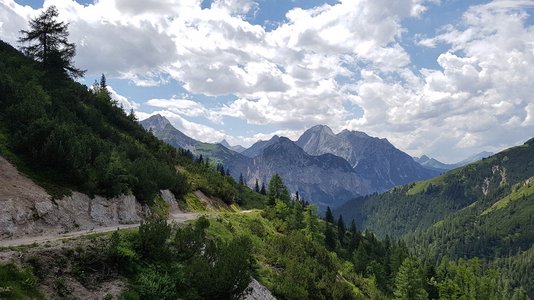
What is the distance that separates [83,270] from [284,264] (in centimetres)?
1955

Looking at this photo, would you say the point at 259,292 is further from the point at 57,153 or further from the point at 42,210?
the point at 57,153

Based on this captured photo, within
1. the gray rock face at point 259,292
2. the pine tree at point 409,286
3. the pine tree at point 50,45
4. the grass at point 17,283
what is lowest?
the pine tree at point 409,286

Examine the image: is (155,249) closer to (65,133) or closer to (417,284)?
(65,133)

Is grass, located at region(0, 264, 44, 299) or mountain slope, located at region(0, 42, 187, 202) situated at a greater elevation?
mountain slope, located at region(0, 42, 187, 202)

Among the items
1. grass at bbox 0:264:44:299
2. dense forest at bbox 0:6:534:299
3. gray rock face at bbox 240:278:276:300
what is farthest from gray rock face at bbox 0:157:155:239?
gray rock face at bbox 240:278:276:300

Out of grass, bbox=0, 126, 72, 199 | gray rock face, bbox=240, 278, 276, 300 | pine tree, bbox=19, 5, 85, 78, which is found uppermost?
pine tree, bbox=19, 5, 85, 78

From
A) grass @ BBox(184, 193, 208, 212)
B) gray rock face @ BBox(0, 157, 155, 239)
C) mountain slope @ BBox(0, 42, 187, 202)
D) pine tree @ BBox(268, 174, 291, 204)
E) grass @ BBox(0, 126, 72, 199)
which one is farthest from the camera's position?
pine tree @ BBox(268, 174, 291, 204)

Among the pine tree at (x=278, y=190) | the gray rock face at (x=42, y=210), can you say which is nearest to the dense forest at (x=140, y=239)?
the gray rock face at (x=42, y=210)

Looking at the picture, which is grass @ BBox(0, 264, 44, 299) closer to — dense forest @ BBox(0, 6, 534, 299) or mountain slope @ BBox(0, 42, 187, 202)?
dense forest @ BBox(0, 6, 534, 299)

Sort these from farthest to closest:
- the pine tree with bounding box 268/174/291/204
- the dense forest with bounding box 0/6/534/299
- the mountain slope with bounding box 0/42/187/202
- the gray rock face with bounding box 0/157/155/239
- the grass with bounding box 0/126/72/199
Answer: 1. the pine tree with bounding box 268/174/291/204
2. the mountain slope with bounding box 0/42/187/202
3. the grass with bounding box 0/126/72/199
4. the gray rock face with bounding box 0/157/155/239
5. the dense forest with bounding box 0/6/534/299

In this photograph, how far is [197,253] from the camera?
21.9m

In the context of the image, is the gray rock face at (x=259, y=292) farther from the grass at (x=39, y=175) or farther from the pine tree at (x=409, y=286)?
the pine tree at (x=409, y=286)

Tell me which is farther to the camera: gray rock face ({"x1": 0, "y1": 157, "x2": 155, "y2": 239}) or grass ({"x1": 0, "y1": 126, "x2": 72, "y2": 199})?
grass ({"x1": 0, "y1": 126, "x2": 72, "y2": 199})

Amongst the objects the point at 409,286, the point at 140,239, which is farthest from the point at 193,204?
the point at 409,286
